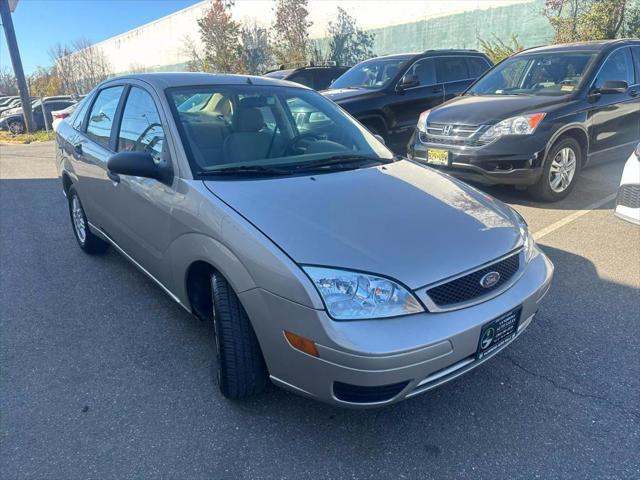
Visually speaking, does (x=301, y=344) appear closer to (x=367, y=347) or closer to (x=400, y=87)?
(x=367, y=347)

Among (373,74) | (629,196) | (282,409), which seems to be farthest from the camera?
(373,74)

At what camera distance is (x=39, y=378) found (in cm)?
267

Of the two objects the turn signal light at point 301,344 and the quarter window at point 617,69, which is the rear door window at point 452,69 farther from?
the turn signal light at point 301,344

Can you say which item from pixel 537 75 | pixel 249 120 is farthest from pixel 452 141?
pixel 249 120

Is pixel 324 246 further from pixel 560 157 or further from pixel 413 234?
pixel 560 157

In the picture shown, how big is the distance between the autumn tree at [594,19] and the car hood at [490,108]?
7.99m

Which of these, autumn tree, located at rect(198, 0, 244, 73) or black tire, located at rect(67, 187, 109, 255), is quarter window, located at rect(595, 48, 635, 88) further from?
autumn tree, located at rect(198, 0, 244, 73)

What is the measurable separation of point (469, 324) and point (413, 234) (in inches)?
18.4

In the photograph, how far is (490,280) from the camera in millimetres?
2125

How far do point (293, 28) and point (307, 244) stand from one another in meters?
22.4

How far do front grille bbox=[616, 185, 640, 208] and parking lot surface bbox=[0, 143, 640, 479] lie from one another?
21.6 inches

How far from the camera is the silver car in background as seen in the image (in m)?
1.88

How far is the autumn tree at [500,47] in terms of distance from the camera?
13680mm

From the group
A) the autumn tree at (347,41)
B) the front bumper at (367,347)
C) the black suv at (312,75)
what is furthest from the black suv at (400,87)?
the autumn tree at (347,41)
